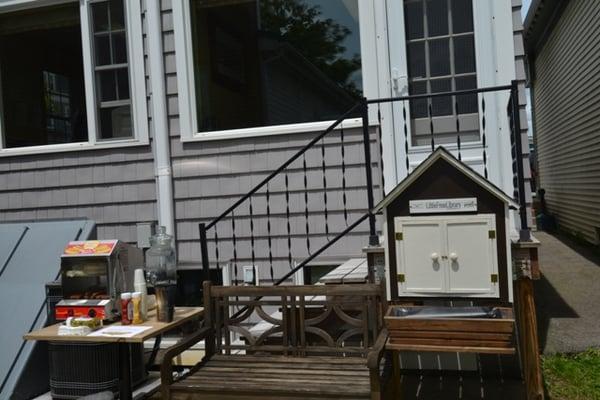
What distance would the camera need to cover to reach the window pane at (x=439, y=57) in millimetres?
4184

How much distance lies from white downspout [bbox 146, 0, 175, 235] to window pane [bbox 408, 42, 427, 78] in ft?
6.45

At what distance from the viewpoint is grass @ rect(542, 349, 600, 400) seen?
333cm

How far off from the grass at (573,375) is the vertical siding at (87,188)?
3.14 m

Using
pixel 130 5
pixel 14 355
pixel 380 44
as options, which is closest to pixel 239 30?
pixel 130 5

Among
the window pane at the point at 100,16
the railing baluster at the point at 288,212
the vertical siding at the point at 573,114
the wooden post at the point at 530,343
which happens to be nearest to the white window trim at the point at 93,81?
the window pane at the point at 100,16

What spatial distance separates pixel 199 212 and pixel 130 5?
1.79 metres

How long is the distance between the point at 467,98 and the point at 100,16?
309 centimetres

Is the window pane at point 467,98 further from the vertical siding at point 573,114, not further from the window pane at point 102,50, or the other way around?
the vertical siding at point 573,114

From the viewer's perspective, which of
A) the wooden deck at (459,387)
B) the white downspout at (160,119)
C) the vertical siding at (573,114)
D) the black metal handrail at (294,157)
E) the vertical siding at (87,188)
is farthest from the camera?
the vertical siding at (573,114)

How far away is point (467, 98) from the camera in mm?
4184

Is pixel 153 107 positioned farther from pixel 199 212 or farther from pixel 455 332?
pixel 455 332

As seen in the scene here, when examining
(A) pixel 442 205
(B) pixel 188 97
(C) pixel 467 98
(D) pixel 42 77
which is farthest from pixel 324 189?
(D) pixel 42 77

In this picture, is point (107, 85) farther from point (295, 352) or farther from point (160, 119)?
point (295, 352)

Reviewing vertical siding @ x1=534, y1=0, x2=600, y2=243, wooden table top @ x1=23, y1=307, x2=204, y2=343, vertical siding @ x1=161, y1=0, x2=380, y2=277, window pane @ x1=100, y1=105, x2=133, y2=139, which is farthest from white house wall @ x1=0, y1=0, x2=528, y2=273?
vertical siding @ x1=534, y1=0, x2=600, y2=243
